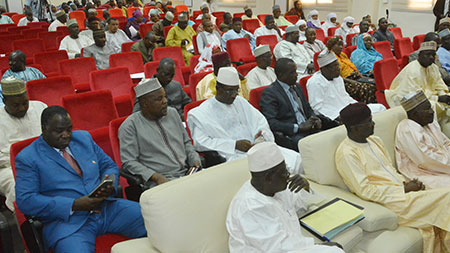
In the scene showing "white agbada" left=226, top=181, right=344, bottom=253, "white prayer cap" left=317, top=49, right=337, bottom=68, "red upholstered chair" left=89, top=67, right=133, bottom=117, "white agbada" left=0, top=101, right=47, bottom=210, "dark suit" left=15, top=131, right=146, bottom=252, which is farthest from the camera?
"red upholstered chair" left=89, top=67, right=133, bottom=117

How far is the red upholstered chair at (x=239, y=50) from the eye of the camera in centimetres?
655

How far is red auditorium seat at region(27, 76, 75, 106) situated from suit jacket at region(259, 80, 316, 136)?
2.20 metres

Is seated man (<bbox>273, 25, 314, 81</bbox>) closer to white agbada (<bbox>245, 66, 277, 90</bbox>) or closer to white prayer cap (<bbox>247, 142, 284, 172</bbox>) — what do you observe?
white agbada (<bbox>245, 66, 277, 90</bbox>)

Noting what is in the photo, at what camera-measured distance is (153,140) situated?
2.86 meters

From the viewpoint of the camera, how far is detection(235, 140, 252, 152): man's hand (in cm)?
319

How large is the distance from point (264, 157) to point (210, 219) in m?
0.47

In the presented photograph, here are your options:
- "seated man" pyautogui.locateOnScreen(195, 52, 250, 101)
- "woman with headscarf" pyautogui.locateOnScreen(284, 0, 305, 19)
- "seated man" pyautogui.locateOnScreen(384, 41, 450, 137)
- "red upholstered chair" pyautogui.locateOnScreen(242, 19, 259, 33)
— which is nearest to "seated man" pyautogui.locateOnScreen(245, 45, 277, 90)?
"seated man" pyautogui.locateOnScreen(195, 52, 250, 101)

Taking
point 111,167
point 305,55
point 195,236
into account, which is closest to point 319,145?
point 195,236

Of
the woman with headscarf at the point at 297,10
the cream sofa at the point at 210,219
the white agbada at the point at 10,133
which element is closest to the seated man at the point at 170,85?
the white agbada at the point at 10,133

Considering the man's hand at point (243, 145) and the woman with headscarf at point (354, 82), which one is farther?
the woman with headscarf at point (354, 82)

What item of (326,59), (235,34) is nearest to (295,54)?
(235,34)

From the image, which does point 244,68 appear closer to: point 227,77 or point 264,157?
point 227,77

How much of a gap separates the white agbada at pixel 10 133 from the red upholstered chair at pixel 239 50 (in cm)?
386

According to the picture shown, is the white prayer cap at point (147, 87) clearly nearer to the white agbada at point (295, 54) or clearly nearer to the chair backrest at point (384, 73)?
the chair backrest at point (384, 73)
